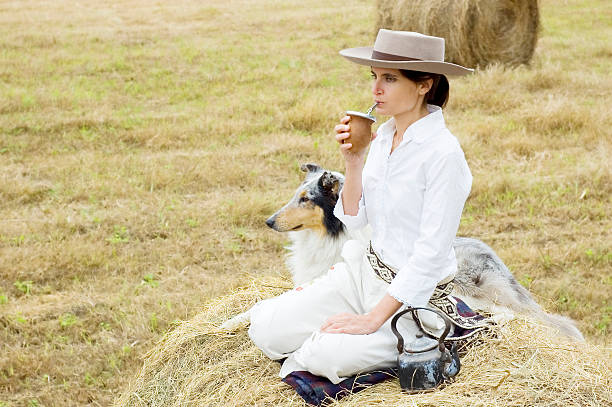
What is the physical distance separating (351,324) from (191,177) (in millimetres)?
4800

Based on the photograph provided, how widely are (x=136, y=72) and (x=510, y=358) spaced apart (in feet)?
32.6

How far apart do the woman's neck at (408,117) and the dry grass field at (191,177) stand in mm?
2124

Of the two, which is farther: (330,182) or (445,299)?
(330,182)

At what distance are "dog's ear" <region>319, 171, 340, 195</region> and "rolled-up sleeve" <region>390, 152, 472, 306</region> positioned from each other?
1.57 m

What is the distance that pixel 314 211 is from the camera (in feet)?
15.5

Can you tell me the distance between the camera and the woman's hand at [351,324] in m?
3.09

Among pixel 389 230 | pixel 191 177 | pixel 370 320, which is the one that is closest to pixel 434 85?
pixel 389 230

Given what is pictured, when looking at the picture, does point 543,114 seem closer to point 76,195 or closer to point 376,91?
point 76,195

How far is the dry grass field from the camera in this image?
5254 millimetres

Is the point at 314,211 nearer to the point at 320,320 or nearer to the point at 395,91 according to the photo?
the point at 320,320

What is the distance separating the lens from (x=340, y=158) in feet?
26.3

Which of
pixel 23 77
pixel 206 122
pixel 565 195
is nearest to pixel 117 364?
pixel 565 195

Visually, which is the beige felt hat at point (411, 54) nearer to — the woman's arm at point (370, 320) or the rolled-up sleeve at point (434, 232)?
the rolled-up sleeve at point (434, 232)

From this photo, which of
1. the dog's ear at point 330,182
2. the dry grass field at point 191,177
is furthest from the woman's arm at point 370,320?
the dry grass field at point 191,177
